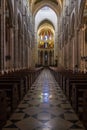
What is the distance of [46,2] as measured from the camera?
43531mm

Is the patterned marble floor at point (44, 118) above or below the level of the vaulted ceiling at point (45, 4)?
below

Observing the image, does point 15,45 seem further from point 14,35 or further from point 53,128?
point 53,128

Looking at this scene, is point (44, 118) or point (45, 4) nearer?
point (44, 118)

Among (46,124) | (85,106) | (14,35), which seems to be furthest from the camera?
(14,35)

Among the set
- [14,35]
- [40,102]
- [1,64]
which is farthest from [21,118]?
[14,35]

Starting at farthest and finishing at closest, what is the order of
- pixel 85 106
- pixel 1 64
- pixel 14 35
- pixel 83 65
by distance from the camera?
pixel 14 35, pixel 83 65, pixel 1 64, pixel 85 106

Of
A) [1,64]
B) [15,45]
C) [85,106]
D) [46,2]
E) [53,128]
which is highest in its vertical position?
[46,2]

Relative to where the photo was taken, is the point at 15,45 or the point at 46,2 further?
the point at 46,2

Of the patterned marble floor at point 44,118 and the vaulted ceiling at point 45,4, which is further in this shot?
the vaulted ceiling at point 45,4

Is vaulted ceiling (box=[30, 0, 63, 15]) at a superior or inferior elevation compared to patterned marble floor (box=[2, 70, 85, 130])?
superior

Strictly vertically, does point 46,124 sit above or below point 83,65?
below

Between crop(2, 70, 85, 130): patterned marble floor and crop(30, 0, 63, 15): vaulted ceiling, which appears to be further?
crop(30, 0, 63, 15): vaulted ceiling

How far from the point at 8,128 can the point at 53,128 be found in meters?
1.08

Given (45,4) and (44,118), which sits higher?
(45,4)
